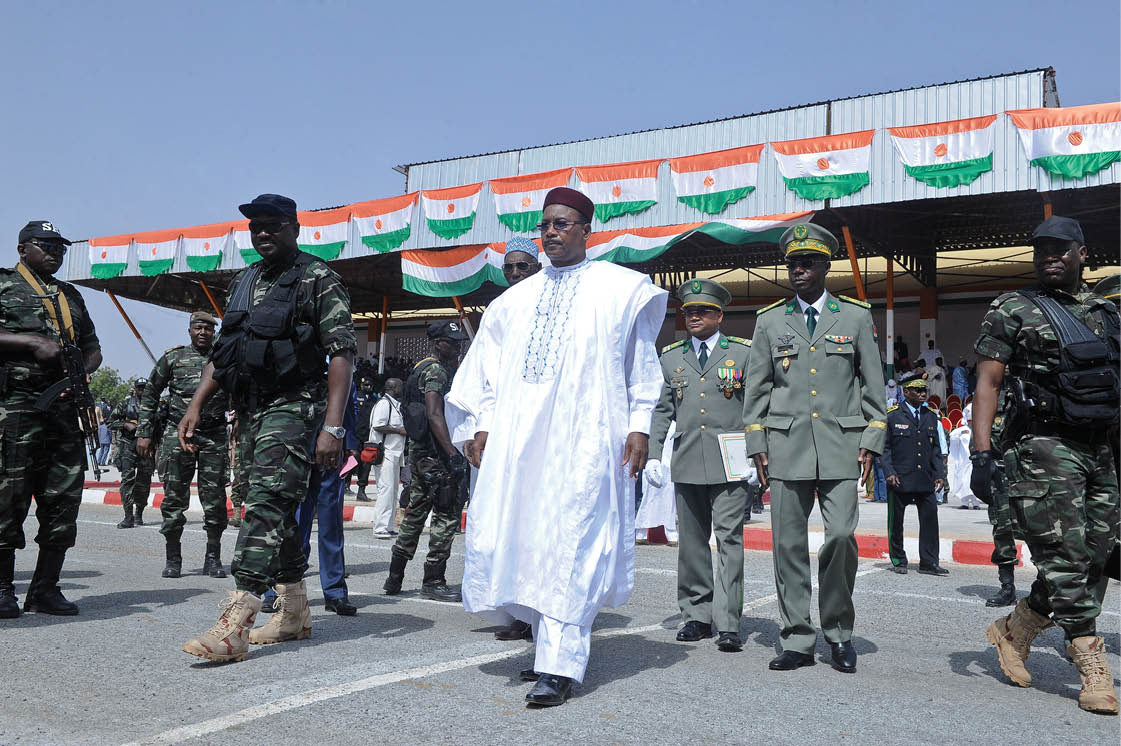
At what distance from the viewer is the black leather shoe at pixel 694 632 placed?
5.16 metres

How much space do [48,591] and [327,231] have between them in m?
17.6

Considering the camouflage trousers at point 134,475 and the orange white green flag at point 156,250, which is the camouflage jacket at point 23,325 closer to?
the camouflage trousers at point 134,475

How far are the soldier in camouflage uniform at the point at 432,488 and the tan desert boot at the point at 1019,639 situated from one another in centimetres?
335

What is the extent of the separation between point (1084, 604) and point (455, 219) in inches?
690

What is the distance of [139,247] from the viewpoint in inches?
1021

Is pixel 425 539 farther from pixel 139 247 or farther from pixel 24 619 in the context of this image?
pixel 139 247

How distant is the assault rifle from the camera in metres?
5.41

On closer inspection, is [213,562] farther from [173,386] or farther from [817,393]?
[817,393]

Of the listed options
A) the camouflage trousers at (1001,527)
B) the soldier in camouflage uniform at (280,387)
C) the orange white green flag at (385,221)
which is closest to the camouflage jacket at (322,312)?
the soldier in camouflage uniform at (280,387)

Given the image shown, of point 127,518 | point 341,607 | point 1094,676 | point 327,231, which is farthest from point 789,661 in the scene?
point 327,231

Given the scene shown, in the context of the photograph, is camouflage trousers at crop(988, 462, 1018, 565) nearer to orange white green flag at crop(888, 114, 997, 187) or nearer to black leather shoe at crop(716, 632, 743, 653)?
black leather shoe at crop(716, 632, 743, 653)

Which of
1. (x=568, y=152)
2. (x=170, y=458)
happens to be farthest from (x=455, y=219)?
(x=170, y=458)

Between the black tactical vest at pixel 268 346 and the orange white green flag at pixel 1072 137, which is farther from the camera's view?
the orange white green flag at pixel 1072 137

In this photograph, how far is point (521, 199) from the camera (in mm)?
19344
